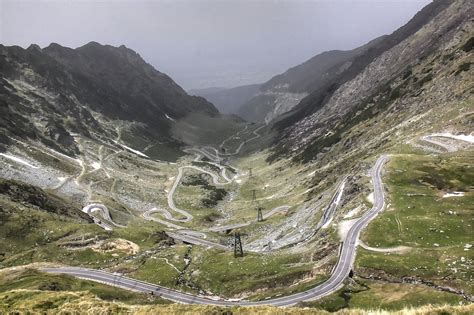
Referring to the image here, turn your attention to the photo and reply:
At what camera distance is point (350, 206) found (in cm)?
9831

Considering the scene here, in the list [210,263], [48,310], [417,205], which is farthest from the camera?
[210,263]

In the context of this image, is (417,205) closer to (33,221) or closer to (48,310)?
(48,310)

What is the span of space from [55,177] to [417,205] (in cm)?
14858

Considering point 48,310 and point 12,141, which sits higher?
point 12,141

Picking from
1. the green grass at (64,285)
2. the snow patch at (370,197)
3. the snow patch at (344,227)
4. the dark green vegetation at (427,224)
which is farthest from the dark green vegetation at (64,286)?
the snow patch at (370,197)

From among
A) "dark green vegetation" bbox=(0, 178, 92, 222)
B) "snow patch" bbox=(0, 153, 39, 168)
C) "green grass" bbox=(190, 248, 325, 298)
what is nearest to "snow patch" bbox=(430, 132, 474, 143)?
"green grass" bbox=(190, 248, 325, 298)

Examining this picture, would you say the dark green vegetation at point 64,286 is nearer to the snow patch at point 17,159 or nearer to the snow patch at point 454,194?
the snow patch at point 454,194

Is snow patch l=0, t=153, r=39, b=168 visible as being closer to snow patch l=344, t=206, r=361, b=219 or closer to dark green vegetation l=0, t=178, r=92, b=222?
dark green vegetation l=0, t=178, r=92, b=222

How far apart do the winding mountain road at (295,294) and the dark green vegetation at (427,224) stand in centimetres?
240

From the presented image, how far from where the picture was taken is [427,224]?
7688cm

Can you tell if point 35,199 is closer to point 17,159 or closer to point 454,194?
point 17,159

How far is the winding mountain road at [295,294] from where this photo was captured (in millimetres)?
65438

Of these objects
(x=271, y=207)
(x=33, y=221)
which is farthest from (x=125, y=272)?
(x=271, y=207)

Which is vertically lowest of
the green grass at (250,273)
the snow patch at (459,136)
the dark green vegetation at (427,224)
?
the green grass at (250,273)
